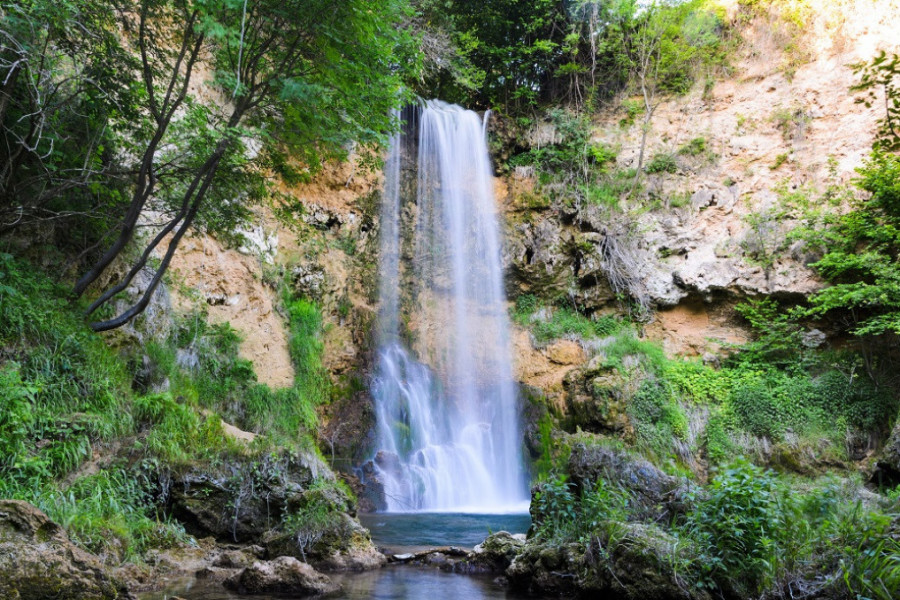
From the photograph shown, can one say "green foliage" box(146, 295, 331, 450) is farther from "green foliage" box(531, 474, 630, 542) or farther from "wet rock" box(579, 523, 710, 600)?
"wet rock" box(579, 523, 710, 600)

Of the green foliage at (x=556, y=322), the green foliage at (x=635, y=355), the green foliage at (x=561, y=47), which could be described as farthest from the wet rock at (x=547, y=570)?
the green foliage at (x=561, y=47)

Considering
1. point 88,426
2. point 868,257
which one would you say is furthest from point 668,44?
point 88,426

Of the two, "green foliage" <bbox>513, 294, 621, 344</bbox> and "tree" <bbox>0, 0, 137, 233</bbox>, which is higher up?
"tree" <bbox>0, 0, 137, 233</bbox>

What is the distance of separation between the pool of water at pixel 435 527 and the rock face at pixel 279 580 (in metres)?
2.09

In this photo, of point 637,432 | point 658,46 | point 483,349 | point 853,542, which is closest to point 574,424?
point 637,432

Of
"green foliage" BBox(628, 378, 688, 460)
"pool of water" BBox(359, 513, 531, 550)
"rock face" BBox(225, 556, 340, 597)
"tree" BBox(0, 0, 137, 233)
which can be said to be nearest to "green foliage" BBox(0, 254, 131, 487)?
"tree" BBox(0, 0, 137, 233)

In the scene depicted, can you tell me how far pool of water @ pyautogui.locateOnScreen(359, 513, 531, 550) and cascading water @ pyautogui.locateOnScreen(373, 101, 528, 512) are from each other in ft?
3.42

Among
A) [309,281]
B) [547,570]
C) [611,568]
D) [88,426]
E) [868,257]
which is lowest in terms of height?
[547,570]

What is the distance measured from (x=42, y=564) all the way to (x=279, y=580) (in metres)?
1.92

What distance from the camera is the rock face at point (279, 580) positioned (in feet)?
16.1

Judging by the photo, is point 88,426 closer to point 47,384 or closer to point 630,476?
point 47,384

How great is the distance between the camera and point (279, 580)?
194 inches

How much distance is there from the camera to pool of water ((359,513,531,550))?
7.48 meters

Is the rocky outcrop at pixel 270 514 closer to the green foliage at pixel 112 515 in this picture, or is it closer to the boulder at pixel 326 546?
the boulder at pixel 326 546
